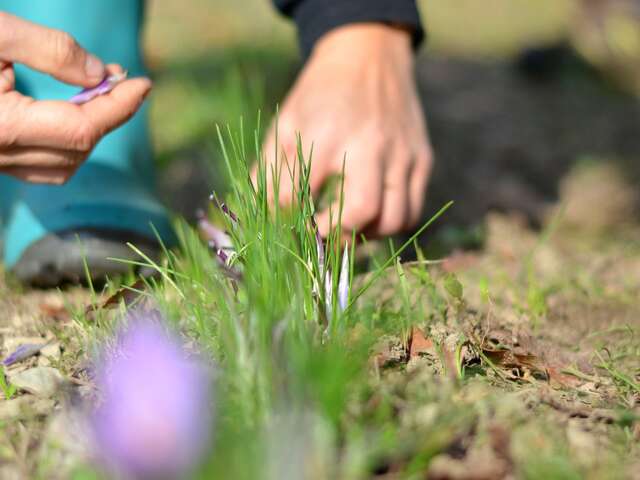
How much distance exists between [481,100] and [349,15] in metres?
1.61

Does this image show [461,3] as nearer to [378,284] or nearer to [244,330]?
[378,284]

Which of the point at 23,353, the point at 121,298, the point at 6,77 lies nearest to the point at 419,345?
the point at 121,298

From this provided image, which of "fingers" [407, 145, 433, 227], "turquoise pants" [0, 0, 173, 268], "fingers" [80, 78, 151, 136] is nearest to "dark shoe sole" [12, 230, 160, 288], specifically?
"turquoise pants" [0, 0, 173, 268]

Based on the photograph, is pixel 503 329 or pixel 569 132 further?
pixel 569 132

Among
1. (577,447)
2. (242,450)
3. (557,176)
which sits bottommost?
(557,176)

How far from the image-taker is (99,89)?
1.32 meters

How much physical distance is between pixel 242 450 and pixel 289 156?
94 centimetres

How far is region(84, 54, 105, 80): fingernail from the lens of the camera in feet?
4.21

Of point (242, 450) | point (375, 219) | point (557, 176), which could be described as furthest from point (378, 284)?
point (557, 176)

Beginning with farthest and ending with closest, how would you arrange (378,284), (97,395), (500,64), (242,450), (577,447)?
1. (500,64)
2. (378,284)
3. (97,395)
4. (577,447)
5. (242,450)

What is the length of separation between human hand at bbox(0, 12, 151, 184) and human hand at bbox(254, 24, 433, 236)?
341 millimetres

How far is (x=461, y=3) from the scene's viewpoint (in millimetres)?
4668

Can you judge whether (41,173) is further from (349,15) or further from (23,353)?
(349,15)

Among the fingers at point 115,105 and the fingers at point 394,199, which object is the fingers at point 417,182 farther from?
the fingers at point 115,105
